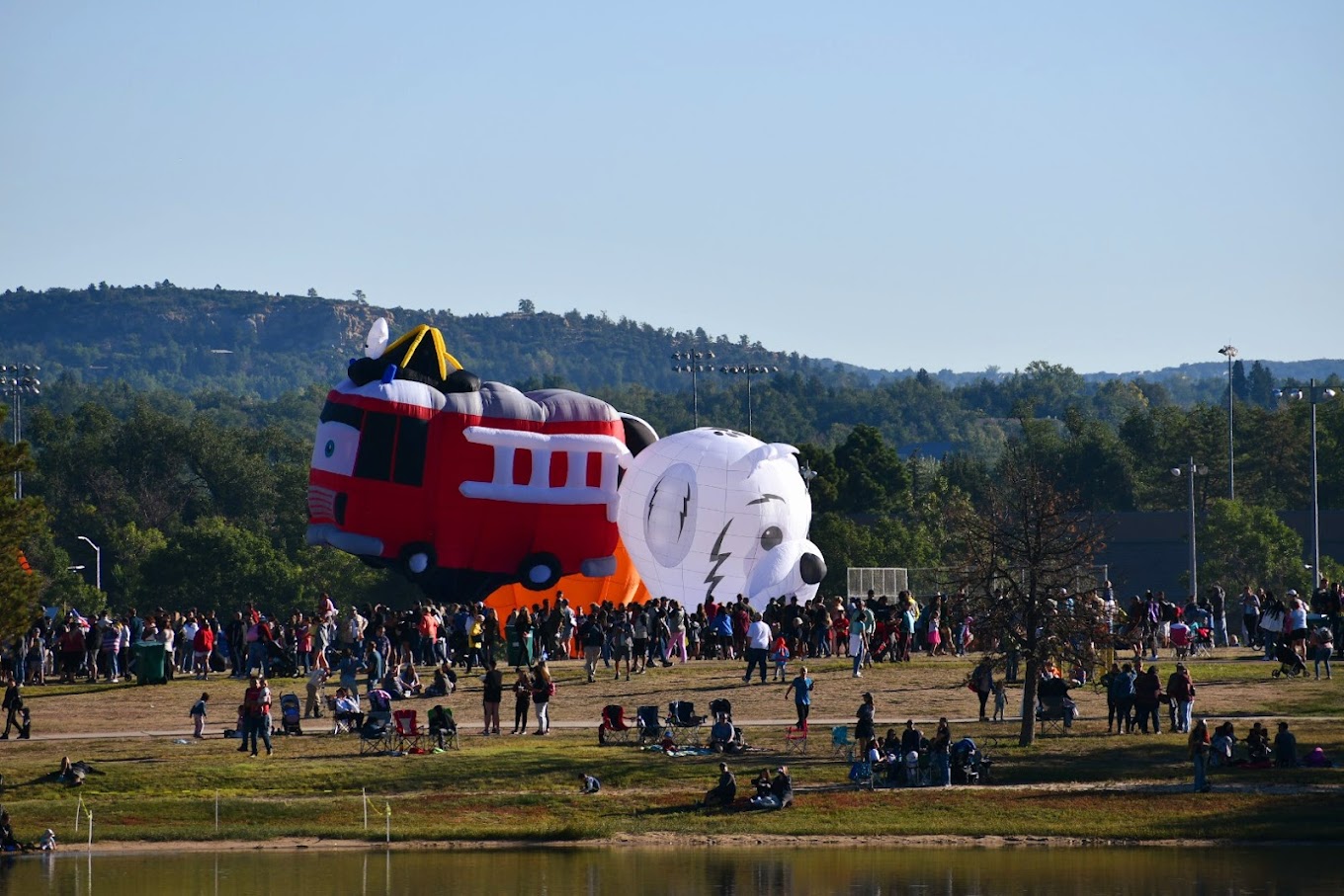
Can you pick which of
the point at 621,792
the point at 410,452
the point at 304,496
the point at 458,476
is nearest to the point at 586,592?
the point at 458,476

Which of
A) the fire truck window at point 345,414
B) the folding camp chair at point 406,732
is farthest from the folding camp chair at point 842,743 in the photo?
the fire truck window at point 345,414

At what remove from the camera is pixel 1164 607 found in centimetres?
5034

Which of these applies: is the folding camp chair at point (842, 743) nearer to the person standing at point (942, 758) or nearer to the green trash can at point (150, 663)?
the person standing at point (942, 758)

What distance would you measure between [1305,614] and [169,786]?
24592mm

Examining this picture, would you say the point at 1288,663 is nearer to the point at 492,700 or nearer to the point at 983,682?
the point at 983,682

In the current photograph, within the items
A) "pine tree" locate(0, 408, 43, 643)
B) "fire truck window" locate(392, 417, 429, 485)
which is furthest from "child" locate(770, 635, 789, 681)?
"pine tree" locate(0, 408, 43, 643)

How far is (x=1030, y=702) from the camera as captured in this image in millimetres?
38906

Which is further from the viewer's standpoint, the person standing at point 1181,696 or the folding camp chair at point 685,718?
the folding camp chair at point 685,718

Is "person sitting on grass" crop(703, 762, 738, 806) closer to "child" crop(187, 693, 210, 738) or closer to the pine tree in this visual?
"child" crop(187, 693, 210, 738)

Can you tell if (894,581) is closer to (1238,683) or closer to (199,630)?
(1238,683)

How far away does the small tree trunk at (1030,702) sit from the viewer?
38.8 metres

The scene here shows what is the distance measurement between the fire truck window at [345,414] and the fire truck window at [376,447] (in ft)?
0.76

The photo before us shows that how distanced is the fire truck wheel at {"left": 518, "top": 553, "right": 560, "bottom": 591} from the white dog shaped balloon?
→ 7.25 ft

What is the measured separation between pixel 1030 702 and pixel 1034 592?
2034mm
